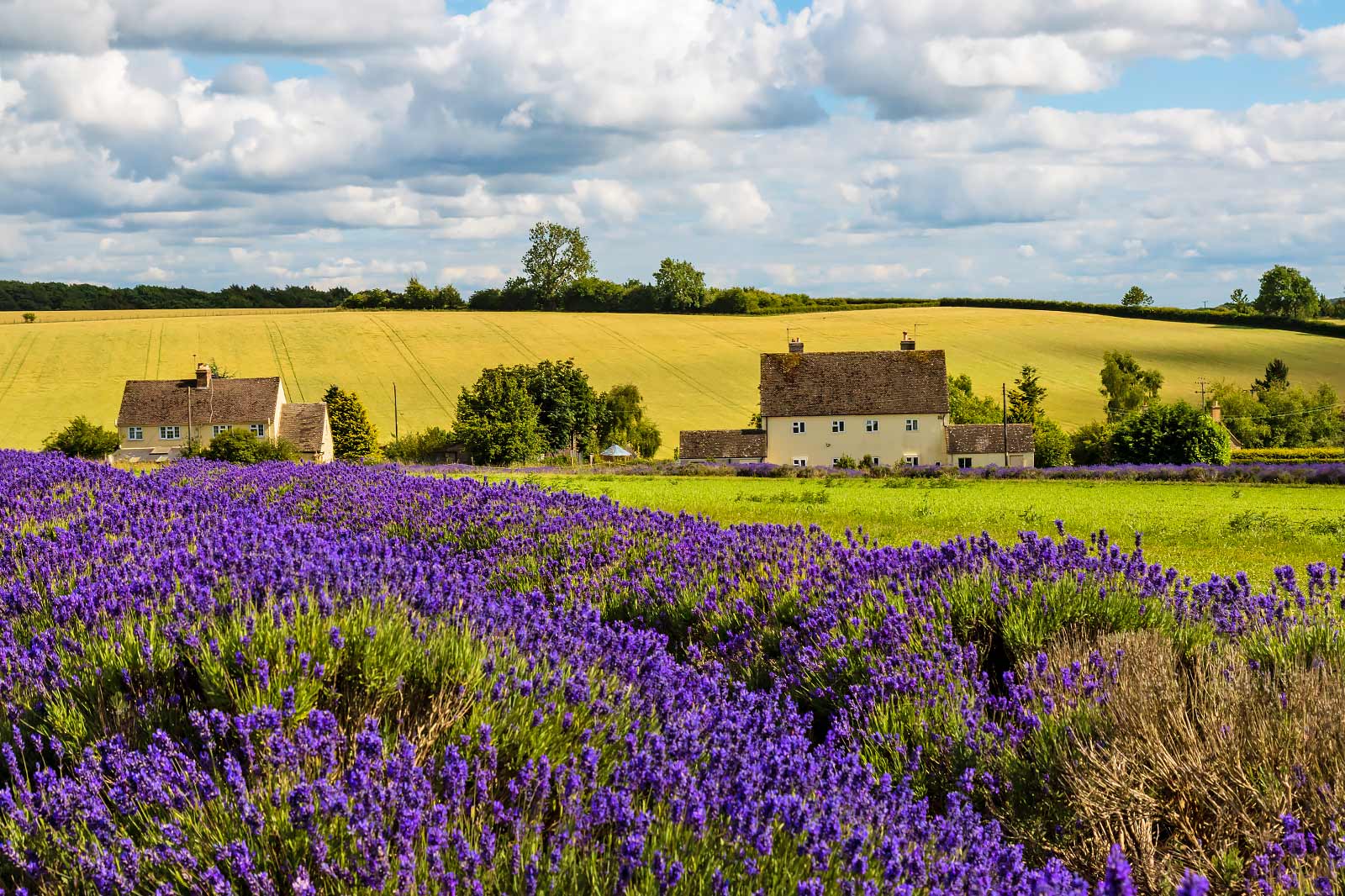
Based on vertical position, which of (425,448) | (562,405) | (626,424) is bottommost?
(425,448)

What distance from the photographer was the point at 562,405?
7069cm

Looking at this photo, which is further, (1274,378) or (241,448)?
(1274,378)

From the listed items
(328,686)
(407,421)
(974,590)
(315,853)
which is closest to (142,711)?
(328,686)

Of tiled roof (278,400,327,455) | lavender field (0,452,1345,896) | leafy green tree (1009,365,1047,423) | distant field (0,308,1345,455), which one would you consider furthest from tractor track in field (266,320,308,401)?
lavender field (0,452,1345,896)

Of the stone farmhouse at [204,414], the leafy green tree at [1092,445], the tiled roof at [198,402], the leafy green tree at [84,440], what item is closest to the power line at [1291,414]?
the leafy green tree at [1092,445]

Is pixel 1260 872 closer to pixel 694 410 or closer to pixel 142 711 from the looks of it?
pixel 142 711

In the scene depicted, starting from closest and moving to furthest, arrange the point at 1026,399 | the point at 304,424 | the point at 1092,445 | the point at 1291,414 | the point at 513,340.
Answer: the point at 1092,445, the point at 304,424, the point at 1291,414, the point at 1026,399, the point at 513,340

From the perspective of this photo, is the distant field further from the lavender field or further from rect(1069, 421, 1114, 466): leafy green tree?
the lavender field

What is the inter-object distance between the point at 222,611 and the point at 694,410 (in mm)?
76268

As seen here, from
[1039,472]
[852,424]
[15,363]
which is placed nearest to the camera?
[1039,472]

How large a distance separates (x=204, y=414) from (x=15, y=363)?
2286 centimetres

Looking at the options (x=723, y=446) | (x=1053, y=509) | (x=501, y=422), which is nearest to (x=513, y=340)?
(x=723, y=446)

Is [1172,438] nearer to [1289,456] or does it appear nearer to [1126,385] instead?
[1289,456]

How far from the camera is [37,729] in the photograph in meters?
4.26
